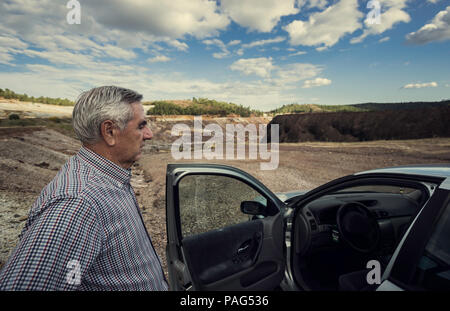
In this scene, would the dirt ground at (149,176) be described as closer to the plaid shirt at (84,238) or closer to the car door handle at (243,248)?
the car door handle at (243,248)

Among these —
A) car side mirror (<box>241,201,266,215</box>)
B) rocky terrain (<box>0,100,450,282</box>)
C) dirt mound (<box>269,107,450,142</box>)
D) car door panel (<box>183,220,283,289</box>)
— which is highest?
dirt mound (<box>269,107,450,142</box>)

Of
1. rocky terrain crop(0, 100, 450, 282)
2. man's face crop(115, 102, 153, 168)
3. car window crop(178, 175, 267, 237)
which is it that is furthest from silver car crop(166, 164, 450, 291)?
rocky terrain crop(0, 100, 450, 282)

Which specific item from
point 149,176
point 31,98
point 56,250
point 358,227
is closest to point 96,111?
point 56,250

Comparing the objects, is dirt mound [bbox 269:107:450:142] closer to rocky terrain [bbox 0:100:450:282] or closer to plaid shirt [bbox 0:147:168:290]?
rocky terrain [bbox 0:100:450:282]

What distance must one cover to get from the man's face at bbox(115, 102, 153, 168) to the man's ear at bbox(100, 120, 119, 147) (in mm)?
29

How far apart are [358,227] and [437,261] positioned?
37.1 inches

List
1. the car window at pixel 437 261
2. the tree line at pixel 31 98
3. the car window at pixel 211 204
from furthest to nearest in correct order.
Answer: the tree line at pixel 31 98
the car window at pixel 211 204
the car window at pixel 437 261

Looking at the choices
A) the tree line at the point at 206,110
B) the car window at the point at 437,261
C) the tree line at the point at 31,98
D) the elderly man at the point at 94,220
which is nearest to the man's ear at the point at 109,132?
the elderly man at the point at 94,220

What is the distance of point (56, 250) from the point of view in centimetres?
100

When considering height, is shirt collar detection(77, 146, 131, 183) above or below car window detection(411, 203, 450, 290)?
above

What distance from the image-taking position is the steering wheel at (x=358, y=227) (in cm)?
212

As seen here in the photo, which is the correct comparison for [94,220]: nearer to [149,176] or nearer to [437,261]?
[437,261]

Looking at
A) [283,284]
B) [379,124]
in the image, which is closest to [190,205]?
[283,284]

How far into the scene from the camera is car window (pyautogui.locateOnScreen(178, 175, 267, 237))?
424 cm
